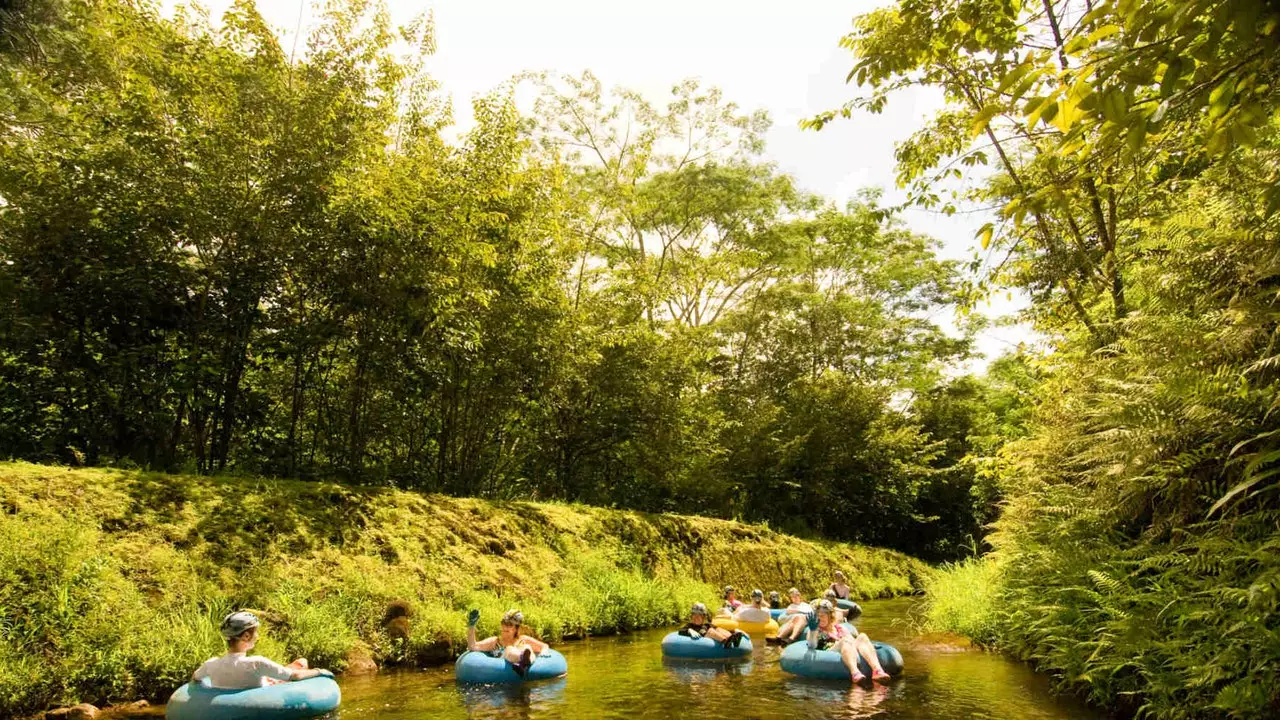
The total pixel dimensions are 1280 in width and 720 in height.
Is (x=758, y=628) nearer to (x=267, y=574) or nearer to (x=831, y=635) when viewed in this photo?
(x=831, y=635)

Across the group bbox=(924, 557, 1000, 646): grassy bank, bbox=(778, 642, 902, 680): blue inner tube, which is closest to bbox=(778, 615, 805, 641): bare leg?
bbox=(778, 642, 902, 680): blue inner tube

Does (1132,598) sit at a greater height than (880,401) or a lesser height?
lesser

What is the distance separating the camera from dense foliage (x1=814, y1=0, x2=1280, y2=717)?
8.52ft

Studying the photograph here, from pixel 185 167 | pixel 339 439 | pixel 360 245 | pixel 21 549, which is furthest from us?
pixel 339 439

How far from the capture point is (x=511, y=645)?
8734 millimetres

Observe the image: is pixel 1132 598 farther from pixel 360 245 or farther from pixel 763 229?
pixel 763 229

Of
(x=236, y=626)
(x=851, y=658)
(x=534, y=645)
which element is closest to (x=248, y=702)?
(x=236, y=626)

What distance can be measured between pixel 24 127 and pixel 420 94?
6350mm

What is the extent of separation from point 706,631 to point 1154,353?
6916 mm

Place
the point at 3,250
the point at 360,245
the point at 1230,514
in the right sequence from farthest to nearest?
the point at 360,245 → the point at 3,250 → the point at 1230,514

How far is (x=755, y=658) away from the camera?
36.7 feet

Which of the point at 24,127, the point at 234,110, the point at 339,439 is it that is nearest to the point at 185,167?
the point at 234,110

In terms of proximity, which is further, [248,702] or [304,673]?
[304,673]

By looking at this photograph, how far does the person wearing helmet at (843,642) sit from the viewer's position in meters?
8.70
